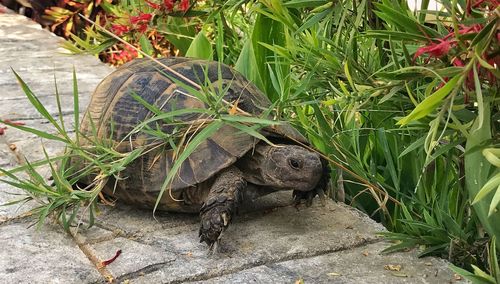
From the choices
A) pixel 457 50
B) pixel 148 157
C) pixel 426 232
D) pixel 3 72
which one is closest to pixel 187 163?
pixel 148 157

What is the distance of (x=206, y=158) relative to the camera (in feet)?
8.25

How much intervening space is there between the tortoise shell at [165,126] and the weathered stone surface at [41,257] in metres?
0.24

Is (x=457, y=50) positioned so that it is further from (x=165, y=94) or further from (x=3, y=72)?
(x=3, y=72)

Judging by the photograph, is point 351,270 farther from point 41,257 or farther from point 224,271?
point 41,257

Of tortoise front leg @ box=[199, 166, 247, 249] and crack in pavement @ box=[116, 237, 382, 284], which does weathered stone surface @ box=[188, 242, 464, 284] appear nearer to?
crack in pavement @ box=[116, 237, 382, 284]

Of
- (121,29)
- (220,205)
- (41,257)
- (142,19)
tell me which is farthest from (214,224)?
(121,29)

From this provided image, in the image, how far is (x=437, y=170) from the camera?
2654mm

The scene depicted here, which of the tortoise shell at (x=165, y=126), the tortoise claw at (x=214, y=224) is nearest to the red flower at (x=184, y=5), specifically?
the tortoise shell at (x=165, y=126)

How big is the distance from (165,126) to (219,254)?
465mm

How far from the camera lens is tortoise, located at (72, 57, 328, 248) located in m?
2.46

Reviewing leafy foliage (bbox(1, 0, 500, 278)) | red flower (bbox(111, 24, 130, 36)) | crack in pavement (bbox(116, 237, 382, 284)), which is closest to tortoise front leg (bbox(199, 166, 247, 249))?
crack in pavement (bbox(116, 237, 382, 284))

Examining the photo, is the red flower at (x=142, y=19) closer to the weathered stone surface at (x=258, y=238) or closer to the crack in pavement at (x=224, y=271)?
the weathered stone surface at (x=258, y=238)

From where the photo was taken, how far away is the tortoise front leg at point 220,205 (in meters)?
2.36

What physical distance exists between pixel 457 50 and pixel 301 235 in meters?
1.15
